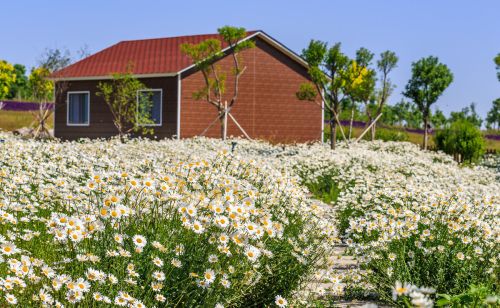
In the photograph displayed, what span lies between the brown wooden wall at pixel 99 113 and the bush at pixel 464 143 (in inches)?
479

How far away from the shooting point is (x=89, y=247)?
407cm

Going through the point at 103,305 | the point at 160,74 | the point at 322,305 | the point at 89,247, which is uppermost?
the point at 160,74

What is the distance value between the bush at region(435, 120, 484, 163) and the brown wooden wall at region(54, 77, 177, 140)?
39.9 ft

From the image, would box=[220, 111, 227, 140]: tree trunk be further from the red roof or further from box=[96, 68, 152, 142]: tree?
box=[96, 68, 152, 142]: tree

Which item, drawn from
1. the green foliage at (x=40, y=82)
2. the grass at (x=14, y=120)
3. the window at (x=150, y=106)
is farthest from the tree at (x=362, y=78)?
the grass at (x=14, y=120)

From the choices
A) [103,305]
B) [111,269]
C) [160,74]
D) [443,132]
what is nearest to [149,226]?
[111,269]

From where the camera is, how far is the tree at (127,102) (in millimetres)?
26219

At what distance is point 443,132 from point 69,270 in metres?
25.4

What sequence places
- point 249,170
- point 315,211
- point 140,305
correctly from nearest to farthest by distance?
1. point 140,305
2. point 315,211
3. point 249,170

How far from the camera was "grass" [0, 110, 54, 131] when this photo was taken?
143 ft

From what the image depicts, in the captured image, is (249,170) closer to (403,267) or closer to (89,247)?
(403,267)

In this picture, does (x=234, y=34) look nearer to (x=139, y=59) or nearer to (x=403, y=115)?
(x=139, y=59)

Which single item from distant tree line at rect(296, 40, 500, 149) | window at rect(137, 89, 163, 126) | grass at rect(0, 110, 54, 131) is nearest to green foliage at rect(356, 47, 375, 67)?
distant tree line at rect(296, 40, 500, 149)

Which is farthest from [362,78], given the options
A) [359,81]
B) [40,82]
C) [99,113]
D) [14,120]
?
[14,120]
